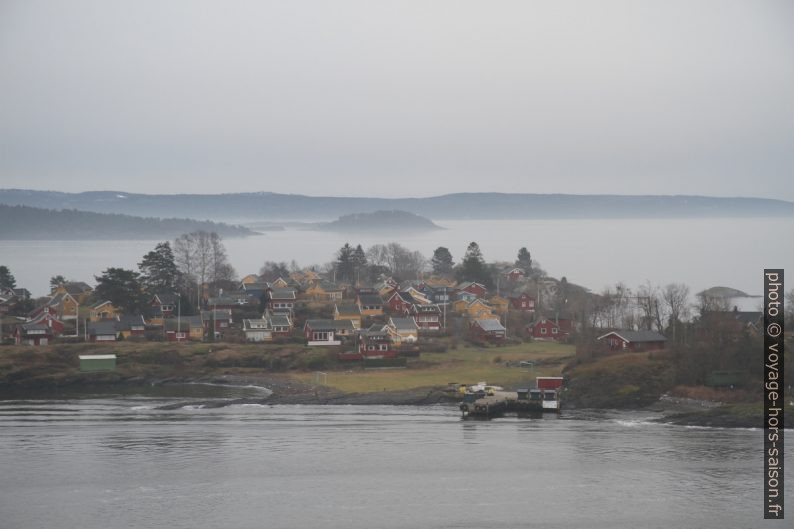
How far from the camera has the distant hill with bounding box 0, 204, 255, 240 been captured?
164125mm

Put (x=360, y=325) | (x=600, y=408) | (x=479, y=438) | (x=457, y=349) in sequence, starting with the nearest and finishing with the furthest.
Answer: (x=479, y=438), (x=600, y=408), (x=457, y=349), (x=360, y=325)

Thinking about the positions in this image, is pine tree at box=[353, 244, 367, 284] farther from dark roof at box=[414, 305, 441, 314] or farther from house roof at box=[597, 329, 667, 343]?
house roof at box=[597, 329, 667, 343]

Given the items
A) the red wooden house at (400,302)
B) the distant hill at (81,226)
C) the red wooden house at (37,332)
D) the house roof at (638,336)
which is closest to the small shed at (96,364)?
the red wooden house at (37,332)

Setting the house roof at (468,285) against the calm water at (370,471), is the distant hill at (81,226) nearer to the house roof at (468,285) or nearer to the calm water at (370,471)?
the house roof at (468,285)

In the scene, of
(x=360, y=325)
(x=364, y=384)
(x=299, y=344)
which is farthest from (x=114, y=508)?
(x=360, y=325)

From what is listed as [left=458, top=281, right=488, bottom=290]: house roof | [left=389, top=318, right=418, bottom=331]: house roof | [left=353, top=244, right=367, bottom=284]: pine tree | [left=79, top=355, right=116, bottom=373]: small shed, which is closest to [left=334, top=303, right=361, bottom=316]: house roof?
[left=389, top=318, right=418, bottom=331]: house roof

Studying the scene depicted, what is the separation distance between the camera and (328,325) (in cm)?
4509

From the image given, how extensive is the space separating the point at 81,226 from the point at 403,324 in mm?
141550

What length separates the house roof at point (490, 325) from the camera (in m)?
46.6

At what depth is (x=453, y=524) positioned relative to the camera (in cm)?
1916

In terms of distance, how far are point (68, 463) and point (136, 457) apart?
171cm

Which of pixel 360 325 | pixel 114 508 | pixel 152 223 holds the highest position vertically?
pixel 152 223

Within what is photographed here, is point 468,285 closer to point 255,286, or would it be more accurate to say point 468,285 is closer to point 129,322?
point 255,286

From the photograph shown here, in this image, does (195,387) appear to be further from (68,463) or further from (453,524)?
(453,524)
